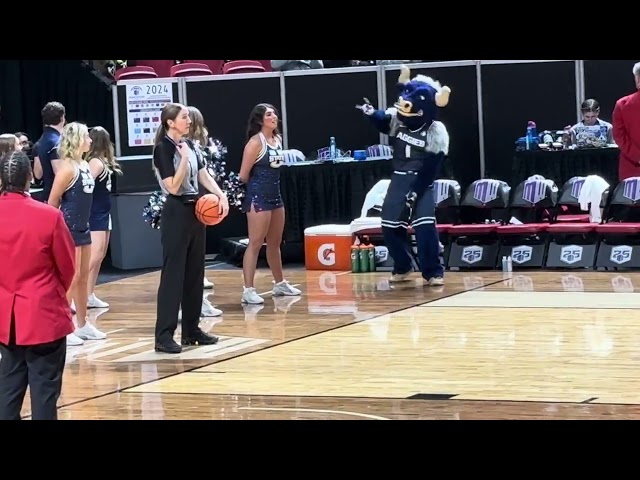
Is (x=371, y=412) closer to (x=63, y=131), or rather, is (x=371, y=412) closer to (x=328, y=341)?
(x=328, y=341)

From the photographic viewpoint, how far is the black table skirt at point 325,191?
13492 mm

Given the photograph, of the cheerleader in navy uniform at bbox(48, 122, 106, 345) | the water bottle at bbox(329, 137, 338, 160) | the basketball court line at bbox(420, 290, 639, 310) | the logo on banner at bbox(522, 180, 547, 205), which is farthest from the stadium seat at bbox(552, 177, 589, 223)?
the cheerleader in navy uniform at bbox(48, 122, 106, 345)

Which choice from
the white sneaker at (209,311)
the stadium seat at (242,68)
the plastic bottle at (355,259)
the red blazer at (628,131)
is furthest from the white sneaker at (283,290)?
the stadium seat at (242,68)

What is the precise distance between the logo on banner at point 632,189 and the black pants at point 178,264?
178 inches

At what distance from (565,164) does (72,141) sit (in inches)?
208

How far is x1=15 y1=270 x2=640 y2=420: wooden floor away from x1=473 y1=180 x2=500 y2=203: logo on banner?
0.99m

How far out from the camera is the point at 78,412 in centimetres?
703

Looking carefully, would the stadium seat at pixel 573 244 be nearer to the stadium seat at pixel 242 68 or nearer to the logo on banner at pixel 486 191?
the logo on banner at pixel 486 191

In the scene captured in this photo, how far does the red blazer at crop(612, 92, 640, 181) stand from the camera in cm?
1179

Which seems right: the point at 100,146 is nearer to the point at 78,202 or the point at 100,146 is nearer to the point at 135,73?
the point at 78,202

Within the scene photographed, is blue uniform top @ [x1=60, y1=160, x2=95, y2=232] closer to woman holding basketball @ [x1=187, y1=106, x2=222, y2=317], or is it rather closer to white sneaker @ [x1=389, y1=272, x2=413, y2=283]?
woman holding basketball @ [x1=187, y1=106, x2=222, y2=317]
